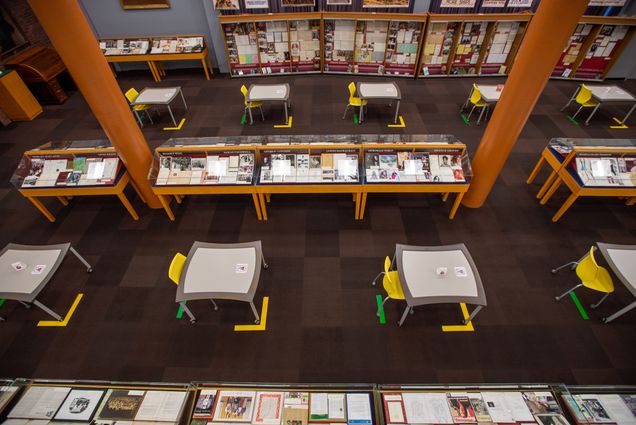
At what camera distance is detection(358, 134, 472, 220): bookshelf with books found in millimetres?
5500

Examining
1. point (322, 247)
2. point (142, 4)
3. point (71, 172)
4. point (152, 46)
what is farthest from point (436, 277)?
point (142, 4)

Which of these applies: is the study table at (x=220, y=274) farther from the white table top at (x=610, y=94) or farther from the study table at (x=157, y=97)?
the white table top at (x=610, y=94)

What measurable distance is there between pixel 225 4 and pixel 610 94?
10.8 m

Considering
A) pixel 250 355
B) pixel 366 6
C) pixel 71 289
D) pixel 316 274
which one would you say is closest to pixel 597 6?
pixel 366 6

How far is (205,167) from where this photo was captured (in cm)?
577

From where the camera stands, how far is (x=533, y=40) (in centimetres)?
419

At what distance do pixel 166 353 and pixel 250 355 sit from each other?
1.22 meters

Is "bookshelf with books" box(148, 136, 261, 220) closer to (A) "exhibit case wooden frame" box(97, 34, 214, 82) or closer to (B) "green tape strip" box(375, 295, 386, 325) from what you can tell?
(B) "green tape strip" box(375, 295, 386, 325)

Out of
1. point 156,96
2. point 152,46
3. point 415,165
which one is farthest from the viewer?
point 152,46

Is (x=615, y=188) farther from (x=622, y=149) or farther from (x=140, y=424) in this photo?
(x=140, y=424)

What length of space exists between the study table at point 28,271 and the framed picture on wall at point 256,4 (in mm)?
8262

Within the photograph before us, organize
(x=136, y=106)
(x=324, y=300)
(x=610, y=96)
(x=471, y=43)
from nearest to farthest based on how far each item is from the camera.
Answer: (x=324, y=300)
(x=610, y=96)
(x=136, y=106)
(x=471, y=43)

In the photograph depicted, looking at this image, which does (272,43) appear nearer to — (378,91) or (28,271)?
(378,91)

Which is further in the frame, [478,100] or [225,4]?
[225,4]
